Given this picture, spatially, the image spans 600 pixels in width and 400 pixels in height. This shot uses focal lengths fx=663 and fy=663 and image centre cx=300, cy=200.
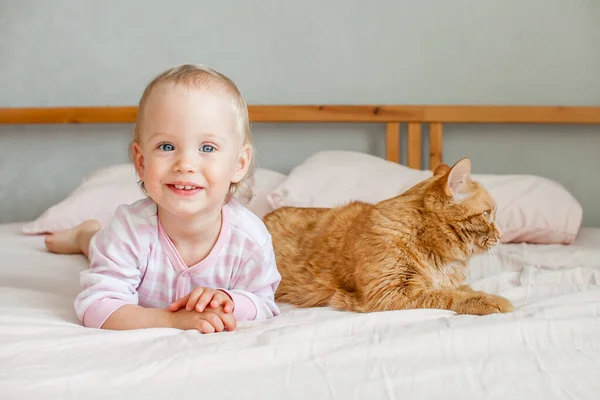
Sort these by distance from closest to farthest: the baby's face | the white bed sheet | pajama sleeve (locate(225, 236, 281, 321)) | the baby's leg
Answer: the white bed sheet, the baby's face, pajama sleeve (locate(225, 236, 281, 321)), the baby's leg

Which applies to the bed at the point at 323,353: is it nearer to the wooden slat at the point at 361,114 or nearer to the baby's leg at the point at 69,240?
the baby's leg at the point at 69,240

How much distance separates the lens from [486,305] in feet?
3.78

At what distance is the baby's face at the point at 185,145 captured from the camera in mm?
1052

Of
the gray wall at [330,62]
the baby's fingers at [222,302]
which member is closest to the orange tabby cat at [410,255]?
the baby's fingers at [222,302]

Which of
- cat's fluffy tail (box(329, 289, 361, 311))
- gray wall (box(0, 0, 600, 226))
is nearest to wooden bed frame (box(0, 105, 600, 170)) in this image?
gray wall (box(0, 0, 600, 226))

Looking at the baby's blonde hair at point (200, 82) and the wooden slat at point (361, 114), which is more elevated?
the baby's blonde hair at point (200, 82)

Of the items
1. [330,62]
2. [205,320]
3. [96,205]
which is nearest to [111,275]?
[205,320]

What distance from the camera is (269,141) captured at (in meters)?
2.46

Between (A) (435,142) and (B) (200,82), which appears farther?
(A) (435,142)

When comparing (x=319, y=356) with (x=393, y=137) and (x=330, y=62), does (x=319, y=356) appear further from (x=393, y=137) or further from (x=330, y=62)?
(x=330, y=62)

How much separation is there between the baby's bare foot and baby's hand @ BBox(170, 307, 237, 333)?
717 mm

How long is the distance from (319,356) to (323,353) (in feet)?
0.08

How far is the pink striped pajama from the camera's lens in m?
1.12

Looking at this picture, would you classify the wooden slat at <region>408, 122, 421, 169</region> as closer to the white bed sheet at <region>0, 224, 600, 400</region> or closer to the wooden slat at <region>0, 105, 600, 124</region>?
the wooden slat at <region>0, 105, 600, 124</region>
